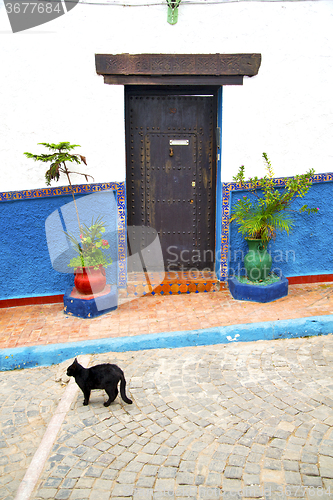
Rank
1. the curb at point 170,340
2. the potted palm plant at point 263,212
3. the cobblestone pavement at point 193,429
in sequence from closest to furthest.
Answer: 1. the cobblestone pavement at point 193,429
2. the curb at point 170,340
3. the potted palm plant at point 263,212

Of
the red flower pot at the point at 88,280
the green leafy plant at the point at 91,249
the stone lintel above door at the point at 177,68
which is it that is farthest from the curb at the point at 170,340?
the stone lintel above door at the point at 177,68

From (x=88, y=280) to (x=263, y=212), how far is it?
2457 millimetres

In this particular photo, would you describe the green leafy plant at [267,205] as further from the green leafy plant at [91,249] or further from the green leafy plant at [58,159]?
the green leafy plant at [58,159]

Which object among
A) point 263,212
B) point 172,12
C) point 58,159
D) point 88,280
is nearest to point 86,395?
point 88,280

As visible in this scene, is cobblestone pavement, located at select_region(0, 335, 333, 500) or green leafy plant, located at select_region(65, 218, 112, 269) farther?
green leafy plant, located at select_region(65, 218, 112, 269)

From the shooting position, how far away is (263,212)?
5648 millimetres

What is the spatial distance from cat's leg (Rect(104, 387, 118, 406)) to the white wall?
3076 millimetres

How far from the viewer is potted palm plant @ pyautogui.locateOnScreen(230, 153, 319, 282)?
18.4ft

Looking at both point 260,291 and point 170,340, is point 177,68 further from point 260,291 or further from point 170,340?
point 170,340

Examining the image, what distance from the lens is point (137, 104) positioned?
5988mm

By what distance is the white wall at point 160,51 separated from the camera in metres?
5.45

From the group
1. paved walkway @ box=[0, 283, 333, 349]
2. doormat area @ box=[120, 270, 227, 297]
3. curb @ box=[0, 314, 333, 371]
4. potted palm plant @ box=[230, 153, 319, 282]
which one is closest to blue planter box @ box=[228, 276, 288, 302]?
paved walkway @ box=[0, 283, 333, 349]

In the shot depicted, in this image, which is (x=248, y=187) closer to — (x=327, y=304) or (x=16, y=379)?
(x=327, y=304)

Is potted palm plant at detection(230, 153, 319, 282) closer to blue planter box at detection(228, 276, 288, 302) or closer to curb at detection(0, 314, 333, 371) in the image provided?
blue planter box at detection(228, 276, 288, 302)
